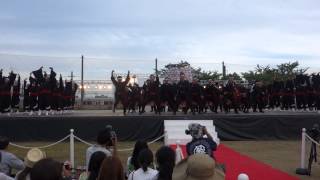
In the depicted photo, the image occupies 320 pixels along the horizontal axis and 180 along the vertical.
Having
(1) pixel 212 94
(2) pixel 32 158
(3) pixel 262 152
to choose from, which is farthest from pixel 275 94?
(2) pixel 32 158

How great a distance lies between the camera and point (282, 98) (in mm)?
21844

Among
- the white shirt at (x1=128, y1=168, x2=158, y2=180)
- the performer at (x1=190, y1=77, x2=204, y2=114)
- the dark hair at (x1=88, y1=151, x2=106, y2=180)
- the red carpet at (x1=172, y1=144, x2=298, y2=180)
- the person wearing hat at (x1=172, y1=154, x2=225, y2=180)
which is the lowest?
the red carpet at (x1=172, y1=144, x2=298, y2=180)

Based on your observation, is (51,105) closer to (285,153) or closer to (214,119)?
(214,119)

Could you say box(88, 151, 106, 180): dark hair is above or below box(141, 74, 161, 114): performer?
below

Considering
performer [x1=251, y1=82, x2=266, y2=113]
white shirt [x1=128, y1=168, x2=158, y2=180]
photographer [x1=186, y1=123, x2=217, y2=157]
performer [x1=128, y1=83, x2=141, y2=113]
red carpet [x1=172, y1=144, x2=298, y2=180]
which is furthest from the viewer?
performer [x1=251, y1=82, x2=266, y2=113]

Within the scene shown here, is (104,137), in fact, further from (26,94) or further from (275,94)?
(275,94)

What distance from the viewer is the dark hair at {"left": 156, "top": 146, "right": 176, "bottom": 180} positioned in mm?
4945

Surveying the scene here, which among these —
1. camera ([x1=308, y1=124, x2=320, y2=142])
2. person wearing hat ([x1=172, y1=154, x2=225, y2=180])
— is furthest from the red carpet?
person wearing hat ([x1=172, y1=154, x2=225, y2=180])

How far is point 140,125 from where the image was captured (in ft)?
58.4

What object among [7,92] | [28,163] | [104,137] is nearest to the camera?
[28,163]

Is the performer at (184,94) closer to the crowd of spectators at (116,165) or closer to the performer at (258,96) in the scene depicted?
the performer at (258,96)

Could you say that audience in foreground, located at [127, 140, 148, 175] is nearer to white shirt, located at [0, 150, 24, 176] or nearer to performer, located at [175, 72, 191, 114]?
white shirt, located at [0, 150, 24, 176]

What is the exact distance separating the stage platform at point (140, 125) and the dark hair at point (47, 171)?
14.3 meters

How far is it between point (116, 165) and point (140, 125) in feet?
44.4
